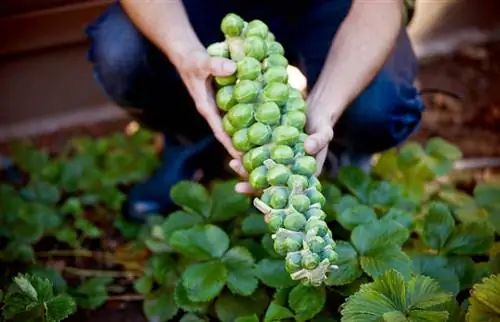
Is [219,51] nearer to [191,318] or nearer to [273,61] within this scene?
[273,61]

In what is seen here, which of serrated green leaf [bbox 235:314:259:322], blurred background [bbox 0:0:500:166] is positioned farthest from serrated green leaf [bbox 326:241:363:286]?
blurred background [bbox 0:0:500:166]

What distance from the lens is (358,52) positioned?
3.89 feet

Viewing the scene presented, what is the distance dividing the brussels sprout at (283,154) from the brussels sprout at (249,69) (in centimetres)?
10

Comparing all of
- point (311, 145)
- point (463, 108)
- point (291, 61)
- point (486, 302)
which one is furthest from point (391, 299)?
point (463, 108)

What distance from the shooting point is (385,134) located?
1.43m

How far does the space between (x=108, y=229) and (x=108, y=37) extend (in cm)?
41

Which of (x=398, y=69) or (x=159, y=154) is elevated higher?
(x=398, y=69)

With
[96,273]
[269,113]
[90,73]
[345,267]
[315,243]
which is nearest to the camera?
[315,243]

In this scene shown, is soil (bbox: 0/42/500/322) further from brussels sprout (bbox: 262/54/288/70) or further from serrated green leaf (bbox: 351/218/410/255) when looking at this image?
brussels sprout (bbox: 262/54/288/70)

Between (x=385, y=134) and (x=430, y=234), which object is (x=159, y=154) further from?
(x=430, y=234)

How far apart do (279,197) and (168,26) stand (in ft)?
1.13

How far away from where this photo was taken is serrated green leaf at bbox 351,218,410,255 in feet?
3.84

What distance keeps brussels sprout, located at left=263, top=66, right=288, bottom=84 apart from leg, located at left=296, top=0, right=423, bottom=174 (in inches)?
13.5

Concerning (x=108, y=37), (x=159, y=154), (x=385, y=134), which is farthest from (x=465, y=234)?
(x=159, y=154)
